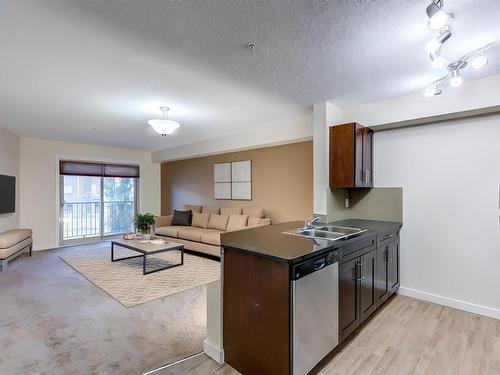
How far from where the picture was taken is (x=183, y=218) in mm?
6246

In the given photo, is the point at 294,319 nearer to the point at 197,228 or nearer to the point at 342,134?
the point at 342,134

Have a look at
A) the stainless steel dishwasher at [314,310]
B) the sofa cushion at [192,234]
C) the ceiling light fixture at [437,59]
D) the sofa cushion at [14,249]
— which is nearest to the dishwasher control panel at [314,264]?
the stainless steel dishwasher at [314,310]

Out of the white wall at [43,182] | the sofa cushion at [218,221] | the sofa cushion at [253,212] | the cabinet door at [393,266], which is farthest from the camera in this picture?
the white wall at [43,182]

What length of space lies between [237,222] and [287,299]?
366 centimetres

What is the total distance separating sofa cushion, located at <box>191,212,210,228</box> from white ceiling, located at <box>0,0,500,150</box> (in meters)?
2.80

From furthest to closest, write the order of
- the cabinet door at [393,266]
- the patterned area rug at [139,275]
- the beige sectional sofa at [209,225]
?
the beige sectional sofa at [209,225] → the patterned area rug at [139,275] → the cabinet door at [393,266]

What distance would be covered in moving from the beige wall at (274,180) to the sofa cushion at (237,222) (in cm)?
40

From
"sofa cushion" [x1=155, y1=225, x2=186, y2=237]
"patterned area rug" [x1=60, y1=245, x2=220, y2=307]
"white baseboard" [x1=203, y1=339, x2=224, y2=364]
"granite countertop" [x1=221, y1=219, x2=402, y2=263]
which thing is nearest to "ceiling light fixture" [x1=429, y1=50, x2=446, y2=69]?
"granite countertop" [x1=221, y1=219, x2=402, y2=263]

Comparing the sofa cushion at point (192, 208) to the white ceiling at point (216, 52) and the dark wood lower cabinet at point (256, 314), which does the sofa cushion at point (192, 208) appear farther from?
the dark wood lower cabinet at point (256, 314)

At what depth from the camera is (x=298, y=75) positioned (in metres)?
2.59

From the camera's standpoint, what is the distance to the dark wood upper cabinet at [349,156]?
10.1ft

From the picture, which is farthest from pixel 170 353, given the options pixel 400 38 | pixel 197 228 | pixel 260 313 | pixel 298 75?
pixel 197 228

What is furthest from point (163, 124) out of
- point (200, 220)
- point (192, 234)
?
point (200, 220)

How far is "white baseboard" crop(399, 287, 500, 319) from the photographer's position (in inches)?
106
